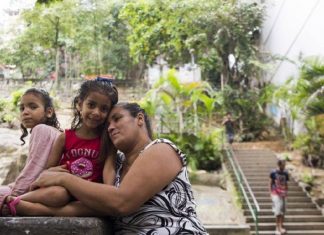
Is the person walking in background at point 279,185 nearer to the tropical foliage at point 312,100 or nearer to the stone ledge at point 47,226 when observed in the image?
the tropical foliage at point 312,100

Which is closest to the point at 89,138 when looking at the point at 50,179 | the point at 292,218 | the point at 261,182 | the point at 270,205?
the point at 50,179

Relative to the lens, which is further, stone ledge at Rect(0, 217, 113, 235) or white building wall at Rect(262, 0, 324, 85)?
white building wall at Rect(262, 0, 324, 85)

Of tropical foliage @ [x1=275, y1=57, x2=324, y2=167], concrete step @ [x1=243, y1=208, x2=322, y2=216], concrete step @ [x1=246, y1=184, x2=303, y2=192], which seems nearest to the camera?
concrete step @ [x1=243, y1=208, x2=322, y2=216]

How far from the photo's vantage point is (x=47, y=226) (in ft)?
4.94

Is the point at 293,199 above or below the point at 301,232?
above

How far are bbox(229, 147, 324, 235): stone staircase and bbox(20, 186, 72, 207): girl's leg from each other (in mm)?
9375

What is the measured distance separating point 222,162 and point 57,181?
1312cm

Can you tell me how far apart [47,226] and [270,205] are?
36.5ft

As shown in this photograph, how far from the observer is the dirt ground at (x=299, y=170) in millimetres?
12469

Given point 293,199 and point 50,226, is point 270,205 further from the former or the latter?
point 50,226

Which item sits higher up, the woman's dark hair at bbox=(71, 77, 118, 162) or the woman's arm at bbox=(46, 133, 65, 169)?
the woman's dark hair at bbox=(71, 77, 118, 162)

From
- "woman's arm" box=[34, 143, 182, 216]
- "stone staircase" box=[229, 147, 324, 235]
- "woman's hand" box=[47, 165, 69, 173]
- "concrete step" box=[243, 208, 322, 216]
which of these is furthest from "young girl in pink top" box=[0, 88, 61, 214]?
"concrete step" box=[243, 208, 322, 216]

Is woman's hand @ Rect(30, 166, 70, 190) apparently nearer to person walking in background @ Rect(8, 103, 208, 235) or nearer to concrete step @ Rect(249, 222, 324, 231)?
person walking in background @ Rect(8, 103, 208, 235)

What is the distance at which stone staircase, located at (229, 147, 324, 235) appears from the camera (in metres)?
10.7
